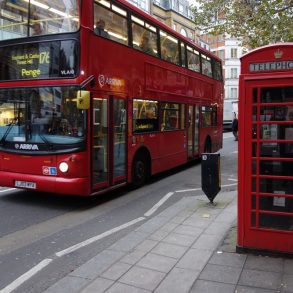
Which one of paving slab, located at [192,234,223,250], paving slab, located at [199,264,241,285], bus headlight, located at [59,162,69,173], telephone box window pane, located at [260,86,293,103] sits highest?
telephone box window pane, located at [260,86,293,103]

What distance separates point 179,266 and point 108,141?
4423mm

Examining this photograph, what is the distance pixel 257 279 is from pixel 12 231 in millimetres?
3940

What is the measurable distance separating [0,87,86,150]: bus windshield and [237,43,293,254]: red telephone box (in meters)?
3.68

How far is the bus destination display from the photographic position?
761 centimetres

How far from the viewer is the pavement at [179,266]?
4023 mm

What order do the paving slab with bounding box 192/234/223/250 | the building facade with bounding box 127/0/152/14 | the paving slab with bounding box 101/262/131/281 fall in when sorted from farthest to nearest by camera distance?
the building facade with bounding box 127/0/152/14 < the paving slab with bounding box 192/234/223/250 < the paving slab with bounding box 101/262/131/281

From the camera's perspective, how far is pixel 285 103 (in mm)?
4617

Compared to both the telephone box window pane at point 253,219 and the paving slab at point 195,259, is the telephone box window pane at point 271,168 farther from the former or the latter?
the paving slab at point 195,259

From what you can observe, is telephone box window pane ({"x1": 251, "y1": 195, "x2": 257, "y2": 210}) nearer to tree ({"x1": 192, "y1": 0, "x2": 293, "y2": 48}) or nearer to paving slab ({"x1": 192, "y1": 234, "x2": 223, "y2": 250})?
paving slab ({"x1": 192, "y1": 234, "x2": 223, "y2": 250})

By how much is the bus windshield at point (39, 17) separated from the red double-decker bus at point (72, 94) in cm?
2

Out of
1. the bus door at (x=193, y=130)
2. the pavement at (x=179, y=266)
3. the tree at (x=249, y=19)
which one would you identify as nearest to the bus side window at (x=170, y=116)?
the bus door at (x=193, y=130)

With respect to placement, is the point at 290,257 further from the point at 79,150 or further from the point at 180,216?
the point at 79,150

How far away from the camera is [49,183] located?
7777 millimetres

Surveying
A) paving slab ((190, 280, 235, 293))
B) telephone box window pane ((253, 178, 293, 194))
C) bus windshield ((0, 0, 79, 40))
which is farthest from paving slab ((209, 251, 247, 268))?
bus windshield ((0, 0, 79, 40))
